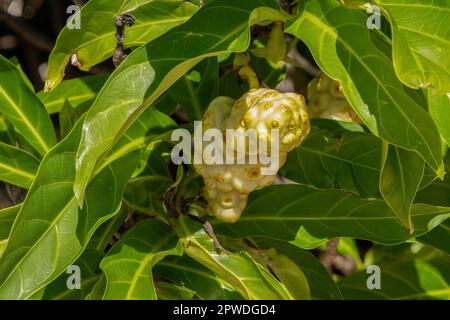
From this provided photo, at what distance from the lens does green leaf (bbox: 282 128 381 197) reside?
143cm

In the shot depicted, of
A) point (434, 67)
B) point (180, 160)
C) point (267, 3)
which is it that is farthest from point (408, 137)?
point (180, 160)

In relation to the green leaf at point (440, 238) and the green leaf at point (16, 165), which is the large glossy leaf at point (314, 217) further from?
the green leaf at point (16, 165)

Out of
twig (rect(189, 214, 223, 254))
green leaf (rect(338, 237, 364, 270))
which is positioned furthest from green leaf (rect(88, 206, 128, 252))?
green leaf (rect(338, 237, 364, 270))

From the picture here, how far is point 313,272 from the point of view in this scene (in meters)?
1.56

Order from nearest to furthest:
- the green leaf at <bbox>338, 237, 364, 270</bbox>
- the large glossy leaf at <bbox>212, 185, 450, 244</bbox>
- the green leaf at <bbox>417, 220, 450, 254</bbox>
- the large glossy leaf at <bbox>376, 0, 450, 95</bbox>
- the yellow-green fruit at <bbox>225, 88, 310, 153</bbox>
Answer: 1. the large glossy leaf at <bbox>376, 0, 450, 95</bbox>
2. the yellow-green fruit at <bbox>225, 88, 310, 153</bbox>
3. the large glossy leaf at <bbox>212, 185, 450, 244</bbox>
4. the green leaf at <bbox>417, 220, 450, 254</bbox>
5. the green leaf at <bbox>338, 237, 364, 270</bbox>

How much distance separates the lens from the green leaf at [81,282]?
142 cm

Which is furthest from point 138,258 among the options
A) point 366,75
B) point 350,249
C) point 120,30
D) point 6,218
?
point 350,249

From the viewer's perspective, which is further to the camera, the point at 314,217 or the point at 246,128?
the point at 314,217

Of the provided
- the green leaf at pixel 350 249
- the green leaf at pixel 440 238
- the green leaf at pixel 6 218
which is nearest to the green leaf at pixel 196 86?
the green leaf at pixel 6 218

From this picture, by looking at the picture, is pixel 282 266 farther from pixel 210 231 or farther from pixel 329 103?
pixel 329 103

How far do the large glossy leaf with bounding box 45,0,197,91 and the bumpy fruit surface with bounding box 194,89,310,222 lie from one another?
0.56ft

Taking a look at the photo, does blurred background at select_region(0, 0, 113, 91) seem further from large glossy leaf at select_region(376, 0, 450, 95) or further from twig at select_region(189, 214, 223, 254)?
large glossy leaf at select_region(376, 0, 450, 95)

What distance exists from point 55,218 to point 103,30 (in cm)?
30

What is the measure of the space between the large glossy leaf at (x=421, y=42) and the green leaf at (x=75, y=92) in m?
0.59
